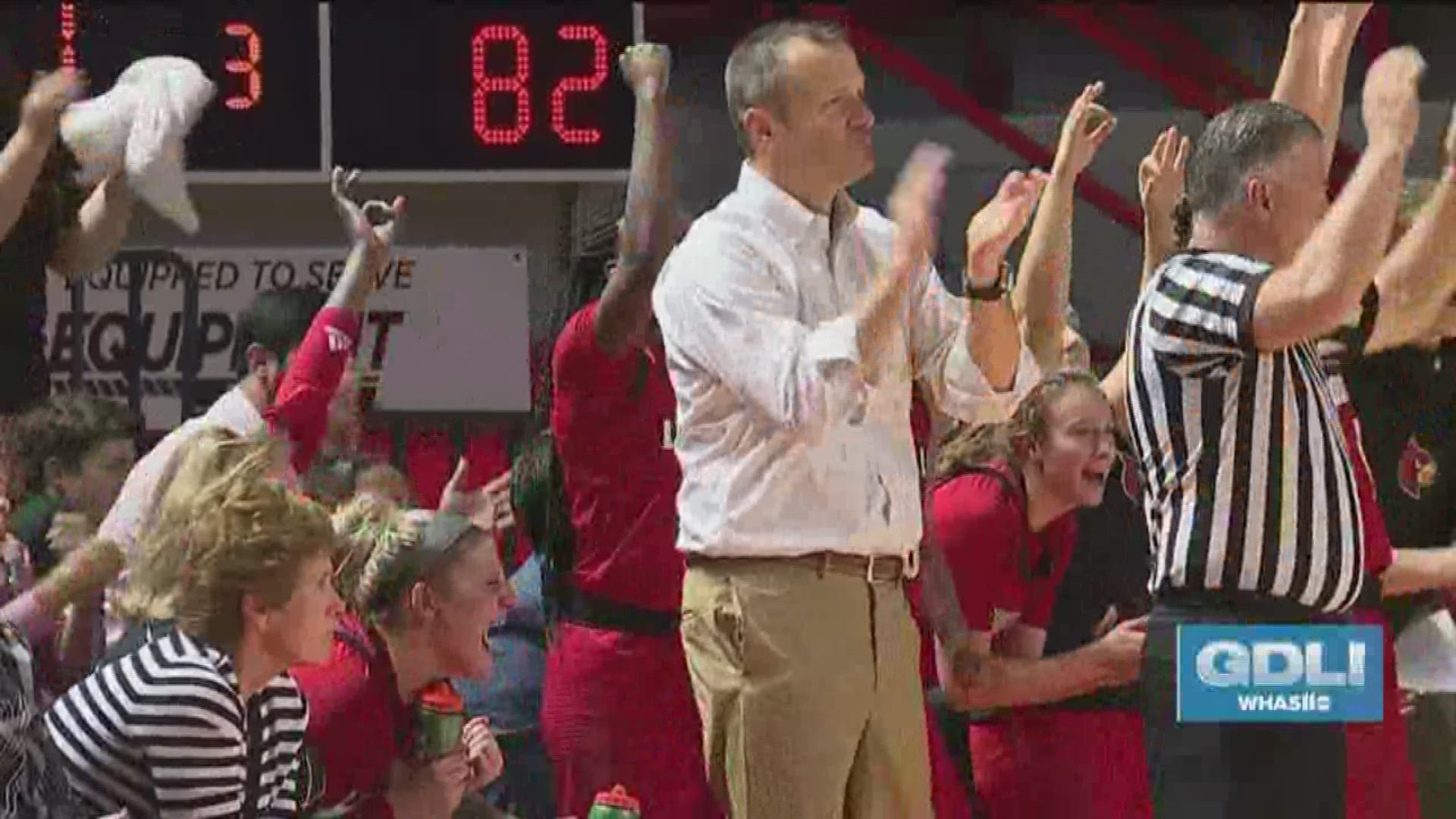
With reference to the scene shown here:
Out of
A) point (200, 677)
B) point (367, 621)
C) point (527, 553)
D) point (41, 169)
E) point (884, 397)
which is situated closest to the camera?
point (200, 677)

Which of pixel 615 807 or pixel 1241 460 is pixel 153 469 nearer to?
pixel 615 807

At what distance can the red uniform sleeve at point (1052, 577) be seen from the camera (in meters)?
4.58

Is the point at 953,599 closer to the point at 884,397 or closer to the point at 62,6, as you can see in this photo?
the point at 884,397

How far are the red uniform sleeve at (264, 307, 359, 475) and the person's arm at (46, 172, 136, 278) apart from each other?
1.29ft

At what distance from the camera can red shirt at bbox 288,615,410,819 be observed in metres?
3.99

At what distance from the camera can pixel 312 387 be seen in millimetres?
4723

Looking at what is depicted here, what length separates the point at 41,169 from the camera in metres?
4.71

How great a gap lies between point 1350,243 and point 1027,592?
119 cm

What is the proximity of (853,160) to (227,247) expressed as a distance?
198 cm

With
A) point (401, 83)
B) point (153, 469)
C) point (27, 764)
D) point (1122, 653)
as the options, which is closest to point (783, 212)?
point (1122, 653)

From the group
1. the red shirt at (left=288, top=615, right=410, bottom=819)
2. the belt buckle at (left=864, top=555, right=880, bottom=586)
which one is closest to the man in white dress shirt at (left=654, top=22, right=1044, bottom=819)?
the belt buckle at (left=864, top=555, right=880, bottom=586)

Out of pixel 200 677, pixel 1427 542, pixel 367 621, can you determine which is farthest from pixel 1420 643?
pixel 200 677

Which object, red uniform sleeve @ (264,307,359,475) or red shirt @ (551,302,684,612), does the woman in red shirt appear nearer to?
red shirt @ (551,302,684,612)

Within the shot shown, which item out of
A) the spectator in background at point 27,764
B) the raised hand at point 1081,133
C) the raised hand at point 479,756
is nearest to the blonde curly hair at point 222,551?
the spectator in background at point 27,764
